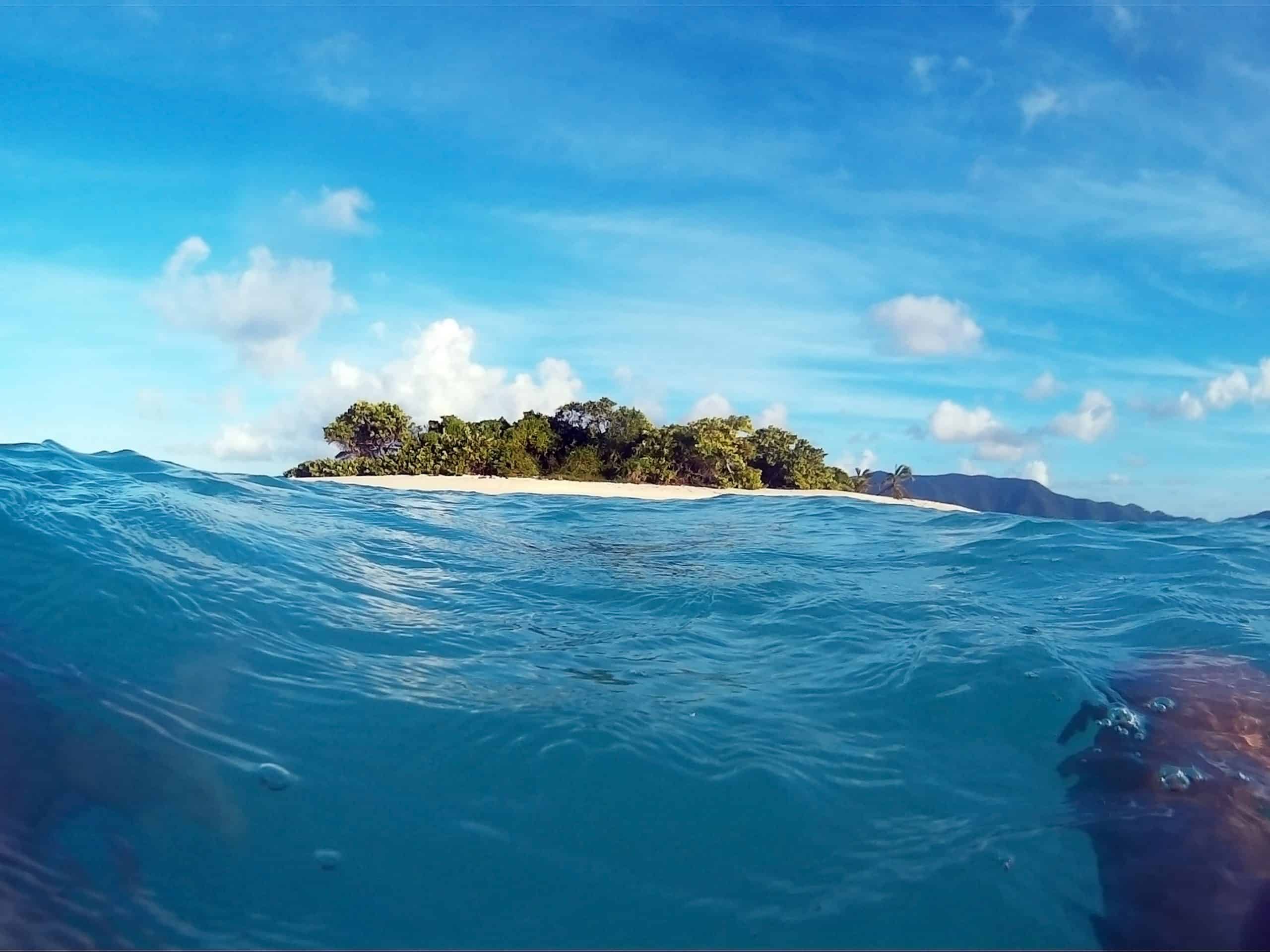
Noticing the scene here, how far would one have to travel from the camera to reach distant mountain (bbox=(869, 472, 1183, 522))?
89.1 ft

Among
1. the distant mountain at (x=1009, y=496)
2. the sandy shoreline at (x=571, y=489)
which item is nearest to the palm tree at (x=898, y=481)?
the distant mountain at (x=1009, y=496)

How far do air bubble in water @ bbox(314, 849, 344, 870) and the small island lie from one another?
16.6 m

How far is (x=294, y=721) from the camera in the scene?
3730 millimetres

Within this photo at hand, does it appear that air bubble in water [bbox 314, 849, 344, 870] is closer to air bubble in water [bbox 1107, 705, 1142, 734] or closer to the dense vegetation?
air bubble in water [bbox 1107, 705, 1142, 734]

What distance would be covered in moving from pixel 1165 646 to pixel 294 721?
16.6 feet

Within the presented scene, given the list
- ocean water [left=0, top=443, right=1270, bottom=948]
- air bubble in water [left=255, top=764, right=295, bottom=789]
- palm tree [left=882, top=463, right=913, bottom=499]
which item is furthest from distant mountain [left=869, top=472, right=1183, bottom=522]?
air bubble in water [left=255, top=764, right=295, bottom=789]

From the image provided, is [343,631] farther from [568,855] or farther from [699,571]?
[699,571]

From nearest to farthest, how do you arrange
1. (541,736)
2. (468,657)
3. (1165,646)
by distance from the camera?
(541,736) → (468,657) → (1165,646)

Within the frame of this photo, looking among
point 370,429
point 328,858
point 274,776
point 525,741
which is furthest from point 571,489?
point 328,858

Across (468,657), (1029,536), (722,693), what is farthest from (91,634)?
(1029,536)

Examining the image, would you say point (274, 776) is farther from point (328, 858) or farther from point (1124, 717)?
point (1124, 717)

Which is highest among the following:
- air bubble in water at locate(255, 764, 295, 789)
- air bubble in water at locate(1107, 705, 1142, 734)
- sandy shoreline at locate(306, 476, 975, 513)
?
sandy shoreline at locate(306, 476, 975, 513)

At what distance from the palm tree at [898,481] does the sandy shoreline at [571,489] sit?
6.08 metres

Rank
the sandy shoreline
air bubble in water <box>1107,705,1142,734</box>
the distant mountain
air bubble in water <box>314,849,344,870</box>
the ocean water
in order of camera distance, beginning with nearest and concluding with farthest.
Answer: the ocean water
air bubble in water <box>314,849,344,870</box>
air bubble in water <box>1107,705,1142,734</box>
the sandy shoreline
the distant mountain
